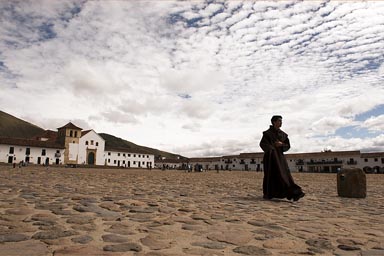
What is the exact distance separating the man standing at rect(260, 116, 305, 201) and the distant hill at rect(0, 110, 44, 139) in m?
152

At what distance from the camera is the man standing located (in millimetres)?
6148

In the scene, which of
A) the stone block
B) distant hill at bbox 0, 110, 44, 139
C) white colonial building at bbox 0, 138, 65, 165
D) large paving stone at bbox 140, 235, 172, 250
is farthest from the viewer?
distant hill at bbox 0, 110, 44, 139

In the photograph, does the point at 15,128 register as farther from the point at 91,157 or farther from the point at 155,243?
the point at 155,243

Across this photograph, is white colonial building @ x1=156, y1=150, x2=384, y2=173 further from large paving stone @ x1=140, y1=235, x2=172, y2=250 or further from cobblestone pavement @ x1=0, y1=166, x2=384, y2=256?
A: large paving stone @ x1=140, y1=235, x2=172, y2=250

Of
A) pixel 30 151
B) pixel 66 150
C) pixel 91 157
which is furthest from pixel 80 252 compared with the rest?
pixel 91 157

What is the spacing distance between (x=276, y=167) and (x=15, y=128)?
166464 mm

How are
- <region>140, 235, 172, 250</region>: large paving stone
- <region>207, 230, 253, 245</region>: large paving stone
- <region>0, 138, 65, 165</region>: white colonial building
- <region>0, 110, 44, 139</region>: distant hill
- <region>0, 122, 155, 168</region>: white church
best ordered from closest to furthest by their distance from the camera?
1. <region>140, 235, 172, 250</region>: large paving stone
2. <region>207, 230, 253, 245</region>: large paving stone
3. <region>0, 138, 65, 165</region>: white colonial building
4. <region>0, 122, 155, 168</region>: white church
5. <region>0, 110, 44, 139</region>: distant hill

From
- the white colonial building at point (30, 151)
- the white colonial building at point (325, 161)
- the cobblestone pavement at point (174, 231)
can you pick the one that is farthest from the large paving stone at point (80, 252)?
the white colonial building at point (325, 161)

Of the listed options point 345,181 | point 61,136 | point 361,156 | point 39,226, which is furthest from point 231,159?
point 39,226

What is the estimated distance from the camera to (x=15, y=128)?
484ft

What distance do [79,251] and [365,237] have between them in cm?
269

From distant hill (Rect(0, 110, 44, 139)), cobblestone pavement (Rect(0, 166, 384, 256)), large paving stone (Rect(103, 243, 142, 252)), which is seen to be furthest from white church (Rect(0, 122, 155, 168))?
distant hill (Rect(0, 110, 44, 139))

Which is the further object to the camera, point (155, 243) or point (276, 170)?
point (276, 170)

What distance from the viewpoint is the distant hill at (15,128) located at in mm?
140300
